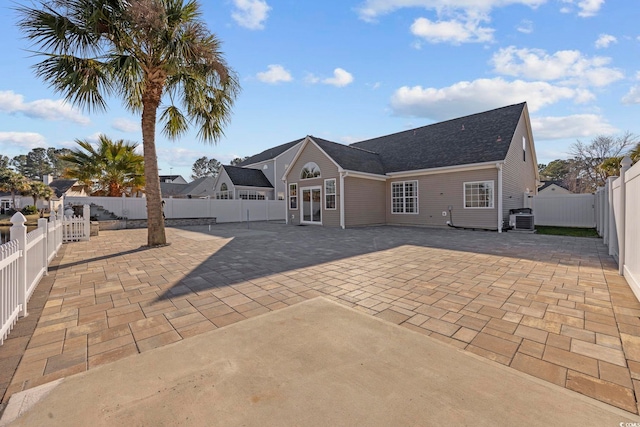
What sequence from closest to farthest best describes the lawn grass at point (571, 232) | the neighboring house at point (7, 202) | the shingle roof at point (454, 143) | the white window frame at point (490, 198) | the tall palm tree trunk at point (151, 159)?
the tall palm tree trunk at point (151, 159) < the lawn grass at point (571, 232) < the white window frame at point (490, 198) < the shingle roof at point (454, 143) < the neighboring house at point (7, 202)

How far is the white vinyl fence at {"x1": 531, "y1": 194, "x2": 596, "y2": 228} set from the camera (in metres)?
13.4

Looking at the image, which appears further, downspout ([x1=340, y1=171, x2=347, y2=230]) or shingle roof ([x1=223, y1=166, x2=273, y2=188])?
shingle roof ([x1=223, y1=166, x2=273, y2=188])

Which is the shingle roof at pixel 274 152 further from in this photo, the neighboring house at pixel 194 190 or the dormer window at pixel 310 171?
the dormer window at pixel 310 171

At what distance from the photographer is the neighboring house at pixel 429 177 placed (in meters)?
12.5

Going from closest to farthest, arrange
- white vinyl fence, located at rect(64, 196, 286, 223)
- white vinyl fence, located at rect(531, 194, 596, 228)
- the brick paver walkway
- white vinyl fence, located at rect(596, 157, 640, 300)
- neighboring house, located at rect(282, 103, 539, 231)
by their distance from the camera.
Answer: the brick paver walkway → white vinyl fence, located at rect(596, 157, 640, 300) → neighboring house, located at rect(282, 103, 539, 231) → white vinyl fence, located at rect(531, 194, 596, 228) → white vinyl fence, located at rect(64, 196, 286, 223)

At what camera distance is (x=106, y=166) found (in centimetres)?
1556

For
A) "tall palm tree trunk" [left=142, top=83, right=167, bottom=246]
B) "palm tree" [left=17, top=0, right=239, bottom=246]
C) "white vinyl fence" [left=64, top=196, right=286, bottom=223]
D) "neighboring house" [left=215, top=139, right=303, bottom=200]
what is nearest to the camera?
"palm tree" [left=17, top=0, right=239, bottom=246]

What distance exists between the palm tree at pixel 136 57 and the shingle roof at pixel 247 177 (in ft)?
49.6

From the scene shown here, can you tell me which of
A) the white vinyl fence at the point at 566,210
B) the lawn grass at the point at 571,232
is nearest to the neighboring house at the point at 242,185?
the white vinyl fence at the point at 566,210

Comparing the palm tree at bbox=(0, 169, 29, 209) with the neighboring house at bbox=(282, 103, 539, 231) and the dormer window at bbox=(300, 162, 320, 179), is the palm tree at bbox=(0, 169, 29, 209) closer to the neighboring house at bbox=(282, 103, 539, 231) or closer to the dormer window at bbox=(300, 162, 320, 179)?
the neighboring house at bbox=(282, 103, 539, 231)

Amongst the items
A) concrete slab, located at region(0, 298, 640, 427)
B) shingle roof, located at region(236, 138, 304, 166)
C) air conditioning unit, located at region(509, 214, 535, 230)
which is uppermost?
shingle roof, located at region(236, 138, 304, 166)

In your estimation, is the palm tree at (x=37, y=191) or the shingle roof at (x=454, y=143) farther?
the palm tree at (x=37, y=191)

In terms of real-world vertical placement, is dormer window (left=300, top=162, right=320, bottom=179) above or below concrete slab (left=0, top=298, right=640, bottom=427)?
above

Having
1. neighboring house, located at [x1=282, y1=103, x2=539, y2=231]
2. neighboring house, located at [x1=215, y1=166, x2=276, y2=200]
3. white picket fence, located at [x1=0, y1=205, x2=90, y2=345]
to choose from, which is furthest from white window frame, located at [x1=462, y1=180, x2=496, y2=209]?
neighboring house, located at [x1=215, y1=166, x2=276, y2=200]
